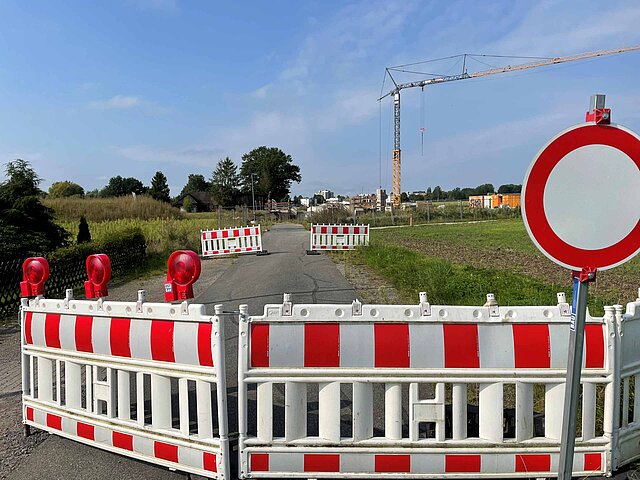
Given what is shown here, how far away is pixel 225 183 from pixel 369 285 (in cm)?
9930

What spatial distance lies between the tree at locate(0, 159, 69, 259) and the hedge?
0.75m

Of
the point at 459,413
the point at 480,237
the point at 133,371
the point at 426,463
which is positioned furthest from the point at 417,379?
the point at 480,237

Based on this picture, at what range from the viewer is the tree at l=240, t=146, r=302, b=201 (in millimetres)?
113438

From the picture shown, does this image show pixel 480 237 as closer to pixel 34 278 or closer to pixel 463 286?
pixel 463 286

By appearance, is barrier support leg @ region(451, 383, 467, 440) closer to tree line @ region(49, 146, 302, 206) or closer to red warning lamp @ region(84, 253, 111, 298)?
red warning lamp @ region(84, 253, 111, 298)

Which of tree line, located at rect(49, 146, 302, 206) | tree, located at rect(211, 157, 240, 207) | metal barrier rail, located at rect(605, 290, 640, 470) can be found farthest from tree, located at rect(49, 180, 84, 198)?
metal barrier rail, located at rect(605, 290, 640, 470)

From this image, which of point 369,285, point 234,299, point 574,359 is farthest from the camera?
point 369,285

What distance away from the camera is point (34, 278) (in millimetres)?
4508

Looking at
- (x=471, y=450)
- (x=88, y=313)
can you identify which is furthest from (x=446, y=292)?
(x=88, y=313)

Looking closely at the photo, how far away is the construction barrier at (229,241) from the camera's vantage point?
21.1 m

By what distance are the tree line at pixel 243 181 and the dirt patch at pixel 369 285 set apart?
87.6 m

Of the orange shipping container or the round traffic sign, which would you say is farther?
the orange shipping container

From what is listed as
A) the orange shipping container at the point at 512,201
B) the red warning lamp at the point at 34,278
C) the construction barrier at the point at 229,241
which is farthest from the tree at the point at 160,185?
the red warning lamp at the point at 34,278

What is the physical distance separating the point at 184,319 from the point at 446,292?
7.13 meters
